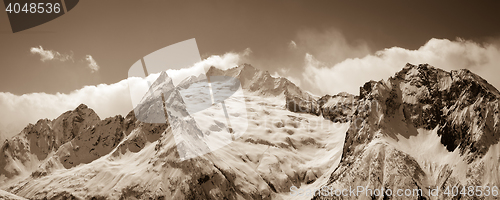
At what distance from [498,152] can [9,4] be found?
225780mm

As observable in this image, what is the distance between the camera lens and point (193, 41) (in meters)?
110

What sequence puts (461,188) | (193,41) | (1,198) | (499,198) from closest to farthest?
(193,41)
(1,198)
(499,198)
(461,188)

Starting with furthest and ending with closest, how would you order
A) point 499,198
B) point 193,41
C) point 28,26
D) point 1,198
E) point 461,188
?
point 461,188 → point 499,198 → point 1,198 → point 193,41 → point 28,26

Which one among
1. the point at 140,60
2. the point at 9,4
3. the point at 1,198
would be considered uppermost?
the point at 9,4

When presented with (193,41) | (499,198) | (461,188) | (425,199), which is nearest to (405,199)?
(425,199)

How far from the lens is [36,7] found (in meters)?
77.2

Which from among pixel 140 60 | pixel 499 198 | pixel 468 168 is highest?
pixel 140 60

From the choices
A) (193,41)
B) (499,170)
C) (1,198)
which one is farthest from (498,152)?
(1,198)

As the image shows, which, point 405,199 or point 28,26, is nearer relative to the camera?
point 28,26

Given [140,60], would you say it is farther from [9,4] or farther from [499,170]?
[499,170]

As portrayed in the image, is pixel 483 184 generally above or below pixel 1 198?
below

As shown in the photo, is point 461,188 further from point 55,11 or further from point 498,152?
point 55,11

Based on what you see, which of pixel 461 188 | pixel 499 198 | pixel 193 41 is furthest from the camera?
pixel 461 188

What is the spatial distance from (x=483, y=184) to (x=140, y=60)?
600 ft
